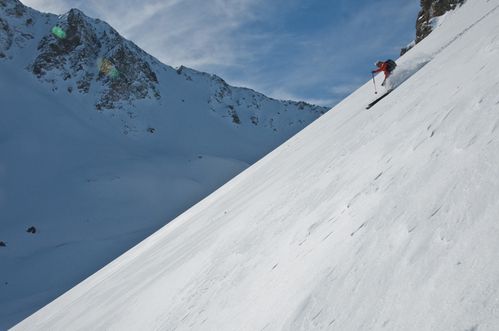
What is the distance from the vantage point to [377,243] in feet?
8.02

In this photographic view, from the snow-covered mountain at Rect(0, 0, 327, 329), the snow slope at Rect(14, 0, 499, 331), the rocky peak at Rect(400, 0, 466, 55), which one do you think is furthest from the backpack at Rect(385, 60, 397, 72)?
the snow-covered mountain at Rect(0, 0, 327, 329)

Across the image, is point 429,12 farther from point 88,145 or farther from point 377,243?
point 88,145

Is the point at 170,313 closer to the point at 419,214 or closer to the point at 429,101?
the point at 419,214

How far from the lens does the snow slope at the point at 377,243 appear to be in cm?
182

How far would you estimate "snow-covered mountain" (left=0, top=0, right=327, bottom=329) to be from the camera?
34188mm

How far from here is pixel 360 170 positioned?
4.07m

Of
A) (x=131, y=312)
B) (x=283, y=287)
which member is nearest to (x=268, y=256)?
(x=283, y=287)

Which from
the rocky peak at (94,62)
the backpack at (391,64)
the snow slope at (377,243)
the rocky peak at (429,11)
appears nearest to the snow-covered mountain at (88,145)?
the rocky peak at (94,62)

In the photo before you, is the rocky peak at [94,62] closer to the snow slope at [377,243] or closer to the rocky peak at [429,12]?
the rocky peak at [429,12]

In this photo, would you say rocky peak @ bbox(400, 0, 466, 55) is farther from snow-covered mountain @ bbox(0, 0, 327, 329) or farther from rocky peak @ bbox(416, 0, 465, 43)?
snow-covered mountain @ bbox(0, 0, 327, 329)

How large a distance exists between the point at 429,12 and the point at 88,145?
56.8m

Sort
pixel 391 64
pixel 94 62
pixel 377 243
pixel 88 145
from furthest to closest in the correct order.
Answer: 1. pixel 94 62
2. pixel 88 145
3. pixel 391 64
4. pixel 377 243

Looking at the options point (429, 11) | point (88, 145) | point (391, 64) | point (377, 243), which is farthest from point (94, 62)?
point (377, 243)

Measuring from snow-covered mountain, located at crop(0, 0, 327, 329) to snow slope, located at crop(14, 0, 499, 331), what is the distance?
24.1m
